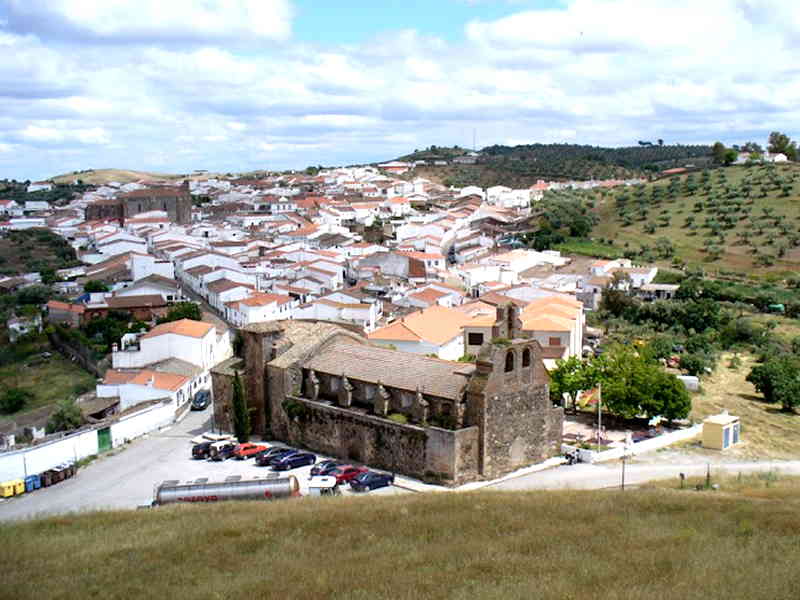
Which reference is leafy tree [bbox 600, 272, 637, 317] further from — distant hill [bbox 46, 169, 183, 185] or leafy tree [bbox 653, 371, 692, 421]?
distant hill [bbox 46, 169, 183, 185]

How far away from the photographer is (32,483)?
29.1 m

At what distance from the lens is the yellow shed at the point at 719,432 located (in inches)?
1293

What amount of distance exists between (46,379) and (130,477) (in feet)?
79.5

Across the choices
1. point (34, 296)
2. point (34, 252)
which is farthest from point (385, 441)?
point (34, 252)

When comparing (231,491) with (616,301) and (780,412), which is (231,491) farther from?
(616,301)

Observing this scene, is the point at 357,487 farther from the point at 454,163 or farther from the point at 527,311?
the point at 454,163

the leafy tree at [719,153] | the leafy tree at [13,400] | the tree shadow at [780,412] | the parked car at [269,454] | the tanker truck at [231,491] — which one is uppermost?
the leafy tree at [719,153]

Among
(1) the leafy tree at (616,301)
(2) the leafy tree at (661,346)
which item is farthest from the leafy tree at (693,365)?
(1) the leafy tree at (616,301)

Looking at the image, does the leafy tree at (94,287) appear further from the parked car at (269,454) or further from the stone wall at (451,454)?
the stone wall at (451,454)

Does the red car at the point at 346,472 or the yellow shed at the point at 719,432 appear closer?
the red car at the point at 346,472

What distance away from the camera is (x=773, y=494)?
2225cm

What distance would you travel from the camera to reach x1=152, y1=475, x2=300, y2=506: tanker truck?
24.9m

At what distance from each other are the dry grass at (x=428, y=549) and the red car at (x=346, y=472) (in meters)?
5.22

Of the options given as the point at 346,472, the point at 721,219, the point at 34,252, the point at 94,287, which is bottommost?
the point at 346,472
